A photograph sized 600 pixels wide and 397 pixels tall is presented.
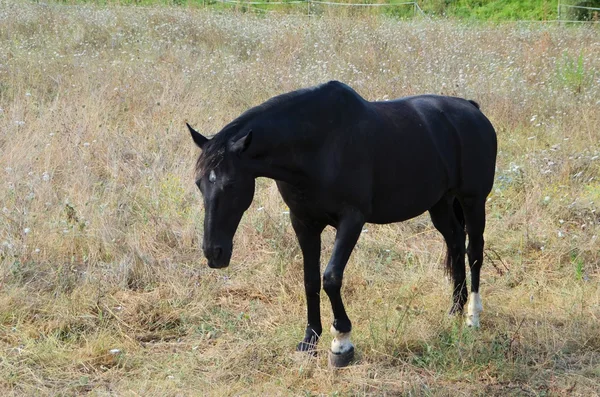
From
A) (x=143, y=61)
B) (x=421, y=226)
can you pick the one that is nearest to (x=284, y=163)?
(x=421, y=226)

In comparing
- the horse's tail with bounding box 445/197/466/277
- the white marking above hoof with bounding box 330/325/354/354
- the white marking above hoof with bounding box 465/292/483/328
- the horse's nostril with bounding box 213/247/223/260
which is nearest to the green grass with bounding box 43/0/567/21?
the horse's tail with bounding box 445/197/466/277

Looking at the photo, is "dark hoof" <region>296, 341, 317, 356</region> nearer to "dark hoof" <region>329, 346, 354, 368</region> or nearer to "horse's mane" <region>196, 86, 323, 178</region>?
"dark hoof" <region>329, 346, 354, 368</region>

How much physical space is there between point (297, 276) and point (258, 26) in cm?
863

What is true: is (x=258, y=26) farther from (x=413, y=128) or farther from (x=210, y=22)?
(x=413, y=128)

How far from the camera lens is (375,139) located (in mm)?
4047

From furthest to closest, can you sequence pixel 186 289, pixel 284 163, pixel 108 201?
pixel 108 201 < pixel 186 289 < pixel 284 163

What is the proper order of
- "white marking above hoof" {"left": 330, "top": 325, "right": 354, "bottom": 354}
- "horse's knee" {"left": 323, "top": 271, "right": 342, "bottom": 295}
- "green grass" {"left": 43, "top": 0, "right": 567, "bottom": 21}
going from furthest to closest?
"green grass" {"left": 43, "top": 0, "right": 567, "bottom": 21} < "white marking above hoof" {"left": 330, "top": 325, "right": 354, "bottom": 354} < "horse's knee" {"left": 323, "top": 271, "right": 342, "bottom": 295}

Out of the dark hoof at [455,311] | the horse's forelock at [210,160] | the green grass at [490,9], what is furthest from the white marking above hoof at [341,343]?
the green grass at [490,9]

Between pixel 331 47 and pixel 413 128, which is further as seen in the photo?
pixel 331 47

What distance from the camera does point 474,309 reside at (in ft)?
15.8

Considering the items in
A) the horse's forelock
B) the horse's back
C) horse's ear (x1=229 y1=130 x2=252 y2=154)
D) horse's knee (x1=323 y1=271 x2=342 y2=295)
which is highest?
horse's ear (x1=229 y1=130 x2=252 y2=154)

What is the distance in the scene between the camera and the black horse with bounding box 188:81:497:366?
3.48 m

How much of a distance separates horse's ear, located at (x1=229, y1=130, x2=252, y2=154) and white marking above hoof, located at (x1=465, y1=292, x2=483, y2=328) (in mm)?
2256

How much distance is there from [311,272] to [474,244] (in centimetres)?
133
